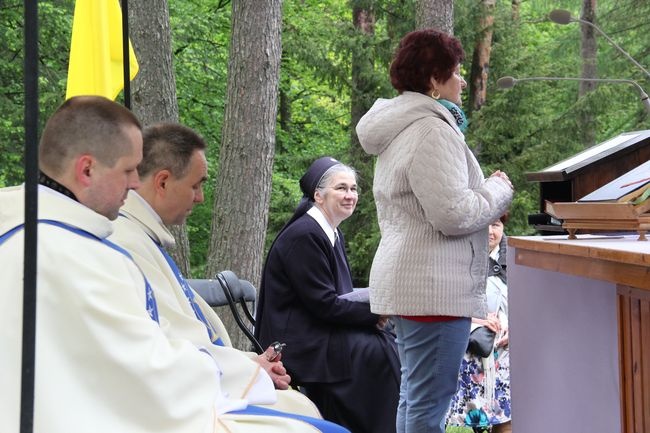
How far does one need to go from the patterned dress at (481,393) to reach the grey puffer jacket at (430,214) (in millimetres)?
2499

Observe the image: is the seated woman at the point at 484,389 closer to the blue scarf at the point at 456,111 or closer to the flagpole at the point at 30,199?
the blue scarf at the point at 456,111

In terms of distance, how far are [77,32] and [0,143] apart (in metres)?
12.3

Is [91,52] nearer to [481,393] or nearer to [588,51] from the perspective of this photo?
[481,393]

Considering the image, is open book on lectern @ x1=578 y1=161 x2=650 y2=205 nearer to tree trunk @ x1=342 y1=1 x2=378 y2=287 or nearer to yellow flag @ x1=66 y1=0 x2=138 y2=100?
yellow flag @ x1=66 y1=0 x2=138 y2=100

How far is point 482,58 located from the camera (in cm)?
1611

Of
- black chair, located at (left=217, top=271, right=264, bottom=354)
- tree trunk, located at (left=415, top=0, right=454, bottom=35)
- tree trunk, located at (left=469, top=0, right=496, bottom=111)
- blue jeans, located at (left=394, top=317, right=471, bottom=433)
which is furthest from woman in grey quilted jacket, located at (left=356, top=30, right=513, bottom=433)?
tree trunk, located at (left=469, top=0, right=496, bottom=111)

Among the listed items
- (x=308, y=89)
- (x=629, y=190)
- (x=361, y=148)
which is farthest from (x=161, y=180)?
(x=308, y=89)

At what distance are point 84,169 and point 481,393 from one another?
431cm

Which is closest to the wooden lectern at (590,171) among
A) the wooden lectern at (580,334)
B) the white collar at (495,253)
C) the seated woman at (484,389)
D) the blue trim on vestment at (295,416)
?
the wooden lectern at (580,334)

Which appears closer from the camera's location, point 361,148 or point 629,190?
point 629,190

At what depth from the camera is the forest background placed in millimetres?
8547

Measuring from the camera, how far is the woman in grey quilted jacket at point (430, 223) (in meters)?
3.98

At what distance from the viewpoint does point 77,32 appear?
15.1ft

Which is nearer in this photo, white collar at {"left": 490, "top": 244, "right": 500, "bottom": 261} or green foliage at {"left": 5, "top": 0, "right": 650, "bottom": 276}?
white collar at {"left": 490, "top": 244, "right": 500, "bottom": 261}
